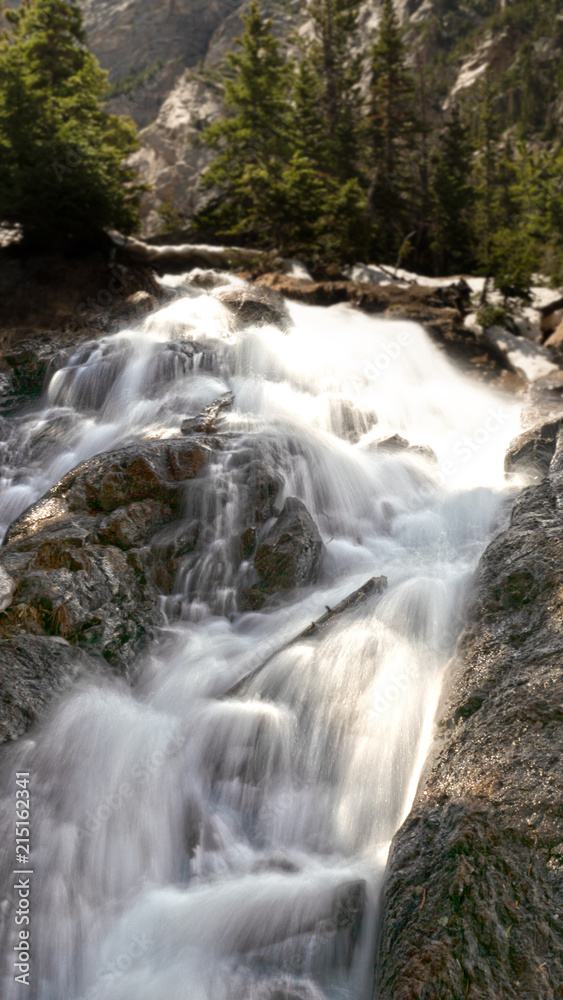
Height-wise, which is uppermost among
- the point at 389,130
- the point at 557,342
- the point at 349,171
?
the point at 389,130

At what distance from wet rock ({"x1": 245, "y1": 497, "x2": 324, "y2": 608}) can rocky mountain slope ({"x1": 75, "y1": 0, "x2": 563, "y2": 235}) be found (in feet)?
179

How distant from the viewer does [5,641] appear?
675 cm

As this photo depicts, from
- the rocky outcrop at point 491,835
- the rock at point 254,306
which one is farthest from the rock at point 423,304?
the rocky outcrop at point 491,835

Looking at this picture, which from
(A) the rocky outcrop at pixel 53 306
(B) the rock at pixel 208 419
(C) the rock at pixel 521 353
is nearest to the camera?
(B) the rock at pixel 208 419

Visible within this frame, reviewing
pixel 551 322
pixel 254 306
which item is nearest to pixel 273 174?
pixel 254 306

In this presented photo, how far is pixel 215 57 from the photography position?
8525 cm

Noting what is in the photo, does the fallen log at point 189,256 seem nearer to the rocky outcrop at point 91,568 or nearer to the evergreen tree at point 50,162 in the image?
the evergreen tree at point 50,162

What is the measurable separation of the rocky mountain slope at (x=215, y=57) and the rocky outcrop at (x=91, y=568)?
53937 mm

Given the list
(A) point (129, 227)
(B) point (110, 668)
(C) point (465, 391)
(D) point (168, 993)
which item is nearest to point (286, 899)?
(D) point (168, 993)

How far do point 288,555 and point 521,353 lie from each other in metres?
13.0

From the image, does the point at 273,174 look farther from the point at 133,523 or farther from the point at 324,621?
the point at 324,621

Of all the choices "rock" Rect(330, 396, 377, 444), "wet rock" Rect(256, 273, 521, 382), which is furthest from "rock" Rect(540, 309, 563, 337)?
"rock" Rect(330, 396, 377, 444)

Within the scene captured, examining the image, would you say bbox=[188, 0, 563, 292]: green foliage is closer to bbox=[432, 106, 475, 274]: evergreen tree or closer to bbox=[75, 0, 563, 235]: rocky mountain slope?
bbox=[432, 106, 475, 274]: evergreen tree

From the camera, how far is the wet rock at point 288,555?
883cm
